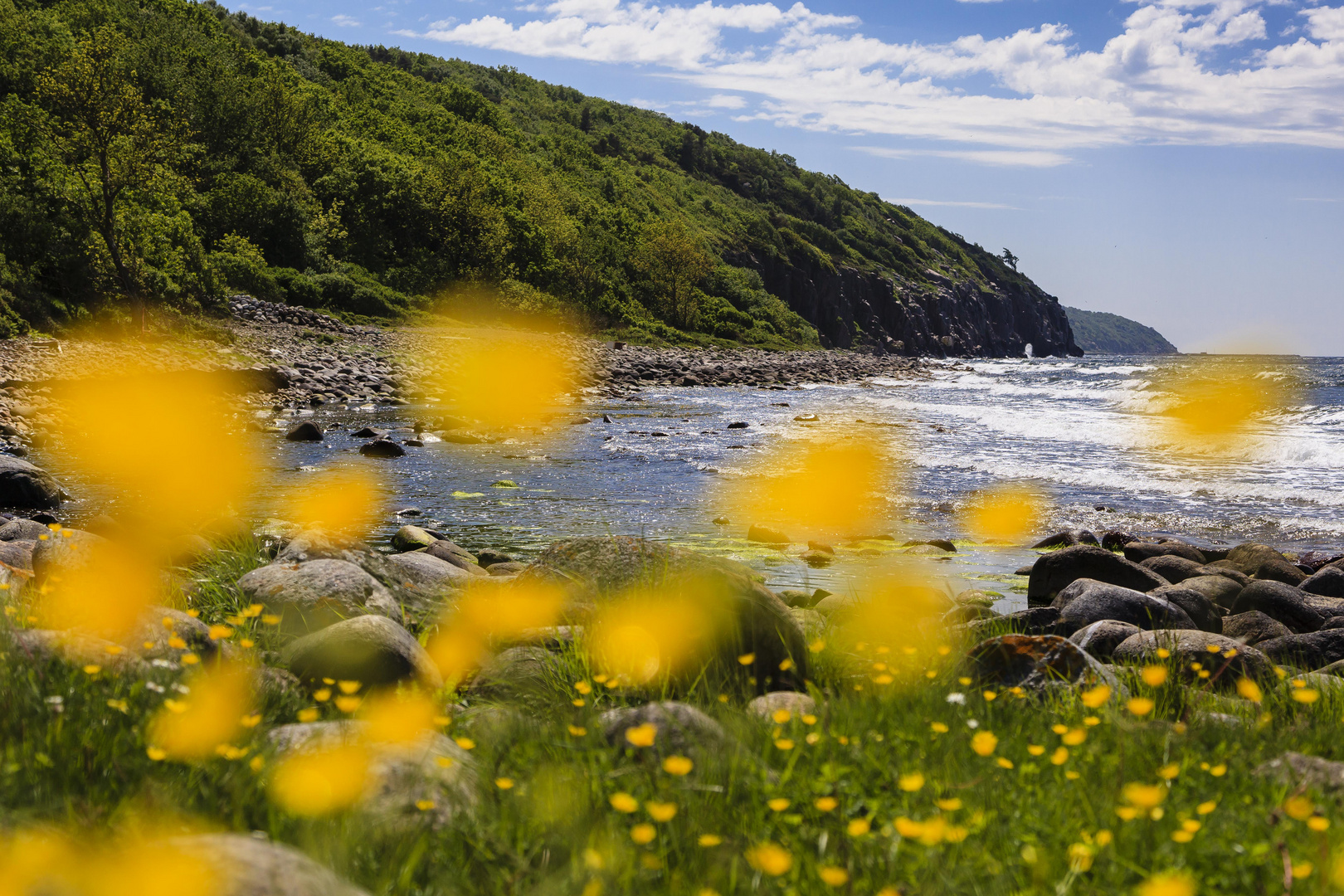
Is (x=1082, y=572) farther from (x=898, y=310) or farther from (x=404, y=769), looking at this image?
(x=898, y=310)

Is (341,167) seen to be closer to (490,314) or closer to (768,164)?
(490,314)

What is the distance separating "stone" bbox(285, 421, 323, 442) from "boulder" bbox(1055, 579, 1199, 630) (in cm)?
1424

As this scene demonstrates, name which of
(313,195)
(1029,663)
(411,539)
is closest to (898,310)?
(313,195)

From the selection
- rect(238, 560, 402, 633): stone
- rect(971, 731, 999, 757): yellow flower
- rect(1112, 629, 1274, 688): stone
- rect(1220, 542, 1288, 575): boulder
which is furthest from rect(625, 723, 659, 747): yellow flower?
rect(1220, 542, 1288, 575): boulder

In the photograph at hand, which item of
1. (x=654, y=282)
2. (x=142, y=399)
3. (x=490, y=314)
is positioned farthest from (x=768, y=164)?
(x=142, y=399)

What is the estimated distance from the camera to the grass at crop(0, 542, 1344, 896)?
86.7 inches

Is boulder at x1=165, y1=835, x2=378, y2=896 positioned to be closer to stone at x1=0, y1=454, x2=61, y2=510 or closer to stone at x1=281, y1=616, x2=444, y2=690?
stone at x1=281, y1=616, x2=444, y2=690

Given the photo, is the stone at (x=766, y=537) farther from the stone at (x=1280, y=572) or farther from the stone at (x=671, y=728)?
the stone at (x=671, y=728)

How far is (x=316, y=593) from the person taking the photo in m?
4.90

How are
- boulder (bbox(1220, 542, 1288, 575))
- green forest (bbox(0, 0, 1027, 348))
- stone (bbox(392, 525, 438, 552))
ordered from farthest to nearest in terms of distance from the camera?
1. green forest (bbox(0, 0, 1027, 348))
2. boulder (bbox(1220, 542, 1288, 575))
3. stone (bbox(392, 525, 438, 552))

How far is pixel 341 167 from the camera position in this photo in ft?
182

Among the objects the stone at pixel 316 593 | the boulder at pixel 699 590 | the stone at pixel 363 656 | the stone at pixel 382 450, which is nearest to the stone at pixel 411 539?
the stone at pixel 316 593

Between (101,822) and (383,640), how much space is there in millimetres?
1827

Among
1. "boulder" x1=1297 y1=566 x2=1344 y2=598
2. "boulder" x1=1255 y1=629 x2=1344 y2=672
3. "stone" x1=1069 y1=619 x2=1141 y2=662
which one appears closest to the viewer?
"stone" x1=1069 y1=619 x2=1141 y2=662
